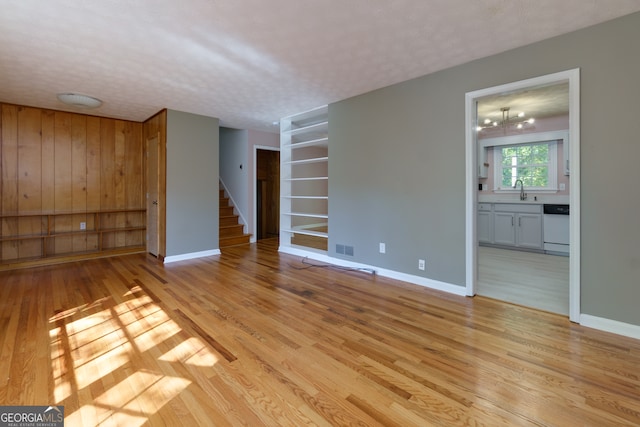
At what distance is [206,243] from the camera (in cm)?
520

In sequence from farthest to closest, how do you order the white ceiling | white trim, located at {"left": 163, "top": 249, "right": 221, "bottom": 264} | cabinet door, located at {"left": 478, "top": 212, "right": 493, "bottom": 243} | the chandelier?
cabinet door, located at {"left": 478, "top": 212, "right": 493, "bottom": 243} < the chandelier < white trim, located at {"left": 163, "top": 249, "right": 221, "bottom": 264} < the white ceiling

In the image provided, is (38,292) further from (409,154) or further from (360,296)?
(409,154)

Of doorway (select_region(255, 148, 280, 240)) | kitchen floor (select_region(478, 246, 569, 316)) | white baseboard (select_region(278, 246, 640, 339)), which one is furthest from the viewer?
doorway (select_region(255, 148, 280, 240))

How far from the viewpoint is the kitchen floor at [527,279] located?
2934 millimetres

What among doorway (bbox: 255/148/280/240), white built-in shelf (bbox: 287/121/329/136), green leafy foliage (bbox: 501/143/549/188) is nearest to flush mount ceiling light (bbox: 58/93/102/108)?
white built-in shelf (bbox: 287/121/329/136)

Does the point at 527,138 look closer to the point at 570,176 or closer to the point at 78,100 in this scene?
the point at 570,176

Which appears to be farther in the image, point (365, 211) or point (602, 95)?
point (365, 211)

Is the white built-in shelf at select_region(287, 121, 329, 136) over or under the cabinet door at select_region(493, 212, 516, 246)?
over

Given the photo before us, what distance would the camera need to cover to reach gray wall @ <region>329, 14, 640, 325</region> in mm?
2238

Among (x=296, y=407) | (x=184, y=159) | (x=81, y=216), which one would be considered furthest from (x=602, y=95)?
(x=81, y=216)

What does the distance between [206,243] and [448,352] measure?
440 cm

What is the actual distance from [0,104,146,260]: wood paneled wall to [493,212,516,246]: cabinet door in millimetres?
7026

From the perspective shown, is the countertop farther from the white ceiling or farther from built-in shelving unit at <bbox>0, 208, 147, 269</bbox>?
built-in shelving unit at <bbox>0, 208, 147, 269</bbox>

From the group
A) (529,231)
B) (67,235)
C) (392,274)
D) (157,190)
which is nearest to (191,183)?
(157,190)
